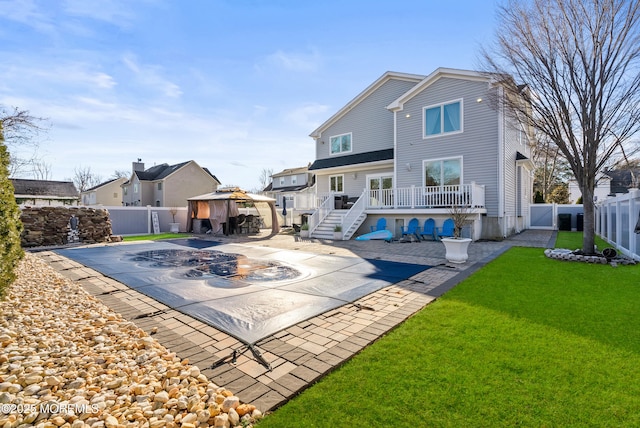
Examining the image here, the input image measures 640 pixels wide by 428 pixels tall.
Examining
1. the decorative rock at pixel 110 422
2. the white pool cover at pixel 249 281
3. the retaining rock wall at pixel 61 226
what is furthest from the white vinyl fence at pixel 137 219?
the decorative rock at pixel 110 422

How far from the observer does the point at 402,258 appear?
8.32m

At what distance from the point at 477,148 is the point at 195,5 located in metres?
11.7

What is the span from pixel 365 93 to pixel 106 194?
3828 cm

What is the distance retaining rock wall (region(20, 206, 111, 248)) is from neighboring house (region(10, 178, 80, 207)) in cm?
2117

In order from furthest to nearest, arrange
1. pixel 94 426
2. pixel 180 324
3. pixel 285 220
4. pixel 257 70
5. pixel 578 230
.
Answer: pixel 285 220 → pixel 578 230 → pixel 257 70 → pixel 180 324 → pixel 94 426

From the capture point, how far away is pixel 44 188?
3195 cm

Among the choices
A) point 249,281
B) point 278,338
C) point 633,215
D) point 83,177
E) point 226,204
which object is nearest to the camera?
point 278,338

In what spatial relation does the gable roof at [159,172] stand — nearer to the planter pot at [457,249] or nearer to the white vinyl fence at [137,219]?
the white vinyl fence at [137,219]

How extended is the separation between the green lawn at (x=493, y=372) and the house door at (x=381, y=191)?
10.1m

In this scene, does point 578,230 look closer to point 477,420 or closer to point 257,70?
point 257,70

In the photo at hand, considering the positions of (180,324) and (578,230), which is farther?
(578,230)

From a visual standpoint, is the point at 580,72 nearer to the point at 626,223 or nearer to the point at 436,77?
the point at 626,223

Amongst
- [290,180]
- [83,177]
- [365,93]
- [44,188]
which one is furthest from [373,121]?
[83,177]

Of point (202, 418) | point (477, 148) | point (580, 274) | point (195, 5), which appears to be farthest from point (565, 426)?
point (477, 148)
